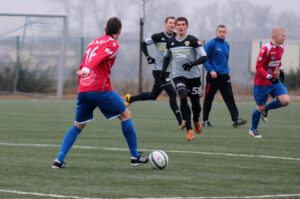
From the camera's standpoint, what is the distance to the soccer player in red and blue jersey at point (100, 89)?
714cm

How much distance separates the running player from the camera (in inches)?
422

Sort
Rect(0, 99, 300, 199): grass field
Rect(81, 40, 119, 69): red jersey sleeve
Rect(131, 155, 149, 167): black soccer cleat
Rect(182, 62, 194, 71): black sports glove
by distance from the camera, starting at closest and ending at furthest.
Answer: Rect(0, 99, 300, 199): grass field, Rect(81, 40, 119, 69): red jersey sleeve, Rect(131, 155, 149, 167): black soccer cleat, Rect(182, 62, 194, 71): black sports glove

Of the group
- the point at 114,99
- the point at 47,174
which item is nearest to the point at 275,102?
the point at 114,99

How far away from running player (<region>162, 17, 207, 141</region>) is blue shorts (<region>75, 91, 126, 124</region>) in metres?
3.29

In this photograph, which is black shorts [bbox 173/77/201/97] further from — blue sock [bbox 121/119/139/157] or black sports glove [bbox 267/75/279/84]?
blue sock [bbox 121/119/139/157]

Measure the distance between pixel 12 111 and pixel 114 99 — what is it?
10947 millimetres

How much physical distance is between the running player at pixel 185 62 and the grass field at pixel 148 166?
630mm

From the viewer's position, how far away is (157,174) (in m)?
6.95

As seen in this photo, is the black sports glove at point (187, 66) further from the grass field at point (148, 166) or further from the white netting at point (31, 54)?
the white netting at point (31, 54)

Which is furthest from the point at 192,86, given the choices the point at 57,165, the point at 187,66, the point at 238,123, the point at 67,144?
the point at 57,165

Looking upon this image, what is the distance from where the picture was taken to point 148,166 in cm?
764

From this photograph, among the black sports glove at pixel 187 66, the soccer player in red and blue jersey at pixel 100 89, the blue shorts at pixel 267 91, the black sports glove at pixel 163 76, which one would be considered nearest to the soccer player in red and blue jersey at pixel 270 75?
the blue shorts at pixel 267 91

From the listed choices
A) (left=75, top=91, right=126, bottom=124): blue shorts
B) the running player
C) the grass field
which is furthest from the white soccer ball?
the running player

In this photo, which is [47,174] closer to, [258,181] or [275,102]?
[258,181]
